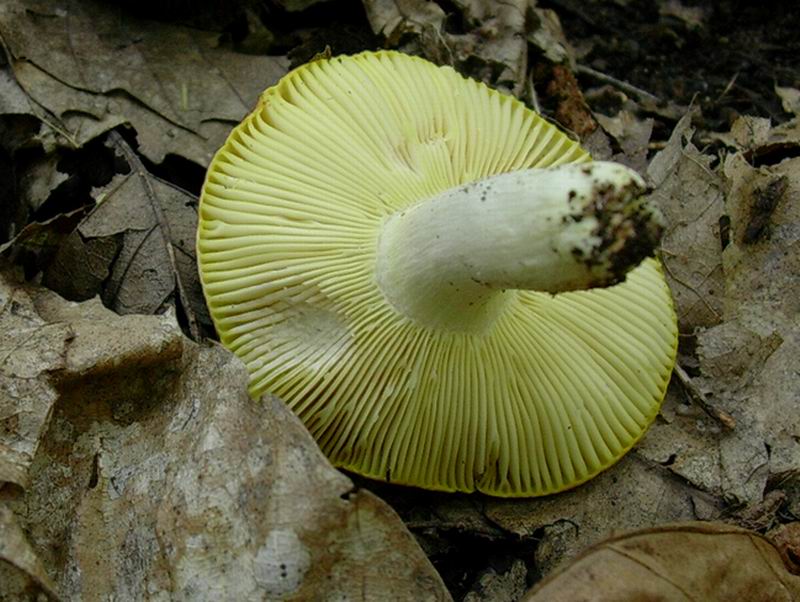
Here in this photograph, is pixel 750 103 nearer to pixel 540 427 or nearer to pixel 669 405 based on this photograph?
pixel 669 405

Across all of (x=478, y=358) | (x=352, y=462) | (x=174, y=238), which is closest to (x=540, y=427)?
(x=478, y=358)

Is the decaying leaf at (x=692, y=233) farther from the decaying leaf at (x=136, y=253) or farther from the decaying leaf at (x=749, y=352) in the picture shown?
the decaying leaf at (x=136, y=253)

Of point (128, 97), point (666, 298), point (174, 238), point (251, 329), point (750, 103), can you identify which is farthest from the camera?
point (750, 103)

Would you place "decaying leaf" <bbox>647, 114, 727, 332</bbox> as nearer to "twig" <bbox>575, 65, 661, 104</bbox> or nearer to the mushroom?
the mushroom

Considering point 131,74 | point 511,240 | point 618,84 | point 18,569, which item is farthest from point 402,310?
point 618,84

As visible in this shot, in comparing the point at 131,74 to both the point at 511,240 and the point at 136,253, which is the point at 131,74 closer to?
the point at 136,253

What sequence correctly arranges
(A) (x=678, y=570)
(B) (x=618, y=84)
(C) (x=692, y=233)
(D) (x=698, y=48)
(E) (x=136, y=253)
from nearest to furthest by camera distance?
(A) (x=678, y=570) → (E) (x=136, y=253) → (C) (x=692, y=233) → (B) (x=618, y=84) → (D) (x=698, y=48)

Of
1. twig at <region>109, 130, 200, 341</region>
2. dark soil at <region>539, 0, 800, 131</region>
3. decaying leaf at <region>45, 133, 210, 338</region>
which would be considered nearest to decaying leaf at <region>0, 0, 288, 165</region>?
twig at <region>109, 130, 200, 341</region>
